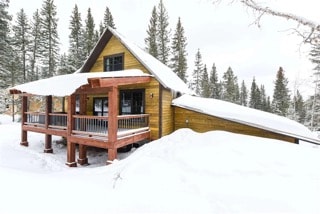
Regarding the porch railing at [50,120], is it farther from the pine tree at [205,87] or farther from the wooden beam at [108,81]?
the pine tree at [205,87]

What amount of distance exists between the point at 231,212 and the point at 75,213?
8.76 ft

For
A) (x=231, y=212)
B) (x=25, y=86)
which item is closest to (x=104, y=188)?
(x=231, y=212)

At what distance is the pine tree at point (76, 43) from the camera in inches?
846

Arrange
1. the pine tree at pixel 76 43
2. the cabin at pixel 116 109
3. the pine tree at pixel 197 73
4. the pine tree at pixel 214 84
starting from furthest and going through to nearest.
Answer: the pine tree at pixel 214 84 → the pine tree at pixel 197 73 → the pine tree at pixel 76 43 → the cabin at pixel 116 109

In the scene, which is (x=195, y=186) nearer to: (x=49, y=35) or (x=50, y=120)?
(x=50, y=120)

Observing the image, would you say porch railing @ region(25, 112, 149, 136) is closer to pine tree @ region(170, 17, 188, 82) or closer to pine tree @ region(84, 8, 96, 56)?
pine tree @ region(84, 8, 96, 56)

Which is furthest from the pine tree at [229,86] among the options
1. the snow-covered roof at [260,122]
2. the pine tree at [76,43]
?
the snow-covered roof at [260,122]

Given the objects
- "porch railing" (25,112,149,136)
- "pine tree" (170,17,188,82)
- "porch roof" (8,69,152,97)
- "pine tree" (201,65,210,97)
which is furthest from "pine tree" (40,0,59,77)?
"pine tree" (201,65,210,97)

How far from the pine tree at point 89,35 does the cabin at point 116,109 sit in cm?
1106

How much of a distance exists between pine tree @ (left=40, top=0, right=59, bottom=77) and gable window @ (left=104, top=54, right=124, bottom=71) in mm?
14785

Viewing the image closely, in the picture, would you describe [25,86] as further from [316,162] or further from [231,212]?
[316,162]

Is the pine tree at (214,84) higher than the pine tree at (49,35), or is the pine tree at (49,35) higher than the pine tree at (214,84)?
the pine tree at (49,35)

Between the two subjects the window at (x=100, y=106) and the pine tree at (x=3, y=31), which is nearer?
the window at (x=100, y=106)

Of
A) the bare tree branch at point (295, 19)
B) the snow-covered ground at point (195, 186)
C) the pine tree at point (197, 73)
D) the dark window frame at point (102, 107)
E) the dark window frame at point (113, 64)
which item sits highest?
the pine tree at point (197, 73)
